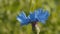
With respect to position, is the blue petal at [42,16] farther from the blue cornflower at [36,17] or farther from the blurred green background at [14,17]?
the blurred green background at [14,17]

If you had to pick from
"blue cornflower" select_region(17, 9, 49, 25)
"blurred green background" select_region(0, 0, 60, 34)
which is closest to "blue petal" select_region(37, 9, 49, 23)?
"blue cornflower" select_region(17, 9, 49, 25)

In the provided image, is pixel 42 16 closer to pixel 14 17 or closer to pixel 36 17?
pixel 36 17

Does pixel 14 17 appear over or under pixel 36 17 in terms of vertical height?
over

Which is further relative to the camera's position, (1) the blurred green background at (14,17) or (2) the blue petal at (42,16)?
(1) the blurred green background at (14,17)

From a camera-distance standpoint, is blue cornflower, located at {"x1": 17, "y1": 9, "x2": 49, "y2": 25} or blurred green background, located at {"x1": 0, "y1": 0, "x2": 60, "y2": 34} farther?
blurred green background, located at {"x1": 0, "y1": 0, "x2": 60, "y2": 34}

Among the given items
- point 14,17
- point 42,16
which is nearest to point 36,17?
point 42,16

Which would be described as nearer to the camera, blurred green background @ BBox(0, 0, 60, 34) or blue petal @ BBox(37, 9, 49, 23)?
blue petal @ BBox(37, 9, 49, 23)

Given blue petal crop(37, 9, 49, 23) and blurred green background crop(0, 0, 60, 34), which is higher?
blurred green background crop(0, 0, 60, 34)

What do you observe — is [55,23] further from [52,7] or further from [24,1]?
[24,1]

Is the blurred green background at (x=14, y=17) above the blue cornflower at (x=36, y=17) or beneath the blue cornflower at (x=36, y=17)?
above

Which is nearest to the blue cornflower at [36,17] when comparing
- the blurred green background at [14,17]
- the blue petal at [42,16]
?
the blue petal at [42,16]

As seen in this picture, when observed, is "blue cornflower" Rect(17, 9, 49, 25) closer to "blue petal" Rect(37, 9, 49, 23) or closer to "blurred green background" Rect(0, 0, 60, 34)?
"blue petal" Rect(37, 9, 49, 23)

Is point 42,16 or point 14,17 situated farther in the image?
point 14,17
